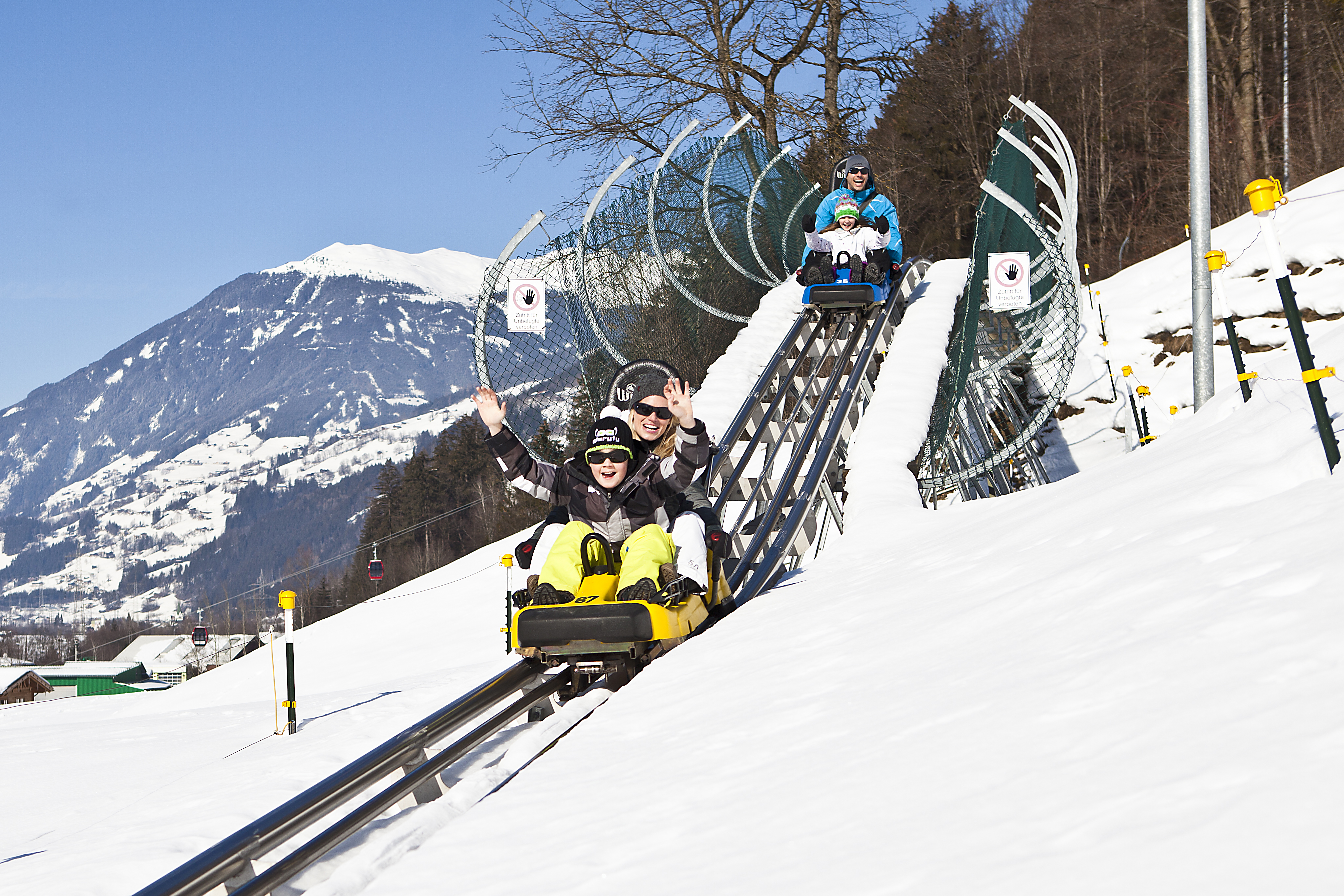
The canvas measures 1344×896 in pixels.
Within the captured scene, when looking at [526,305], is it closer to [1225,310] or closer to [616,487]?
[616,487]

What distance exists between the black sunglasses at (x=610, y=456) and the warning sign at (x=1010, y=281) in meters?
5.58

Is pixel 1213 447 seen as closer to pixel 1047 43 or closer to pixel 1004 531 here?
pixel 1004 531

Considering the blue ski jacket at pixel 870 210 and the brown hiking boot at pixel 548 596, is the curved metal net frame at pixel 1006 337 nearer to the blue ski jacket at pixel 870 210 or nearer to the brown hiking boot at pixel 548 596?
the blue ski jacket at pixel 870 210

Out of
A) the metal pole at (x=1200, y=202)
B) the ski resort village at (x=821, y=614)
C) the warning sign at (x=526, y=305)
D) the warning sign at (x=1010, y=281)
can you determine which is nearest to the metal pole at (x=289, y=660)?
the ski resort village at (x=821, y=614)

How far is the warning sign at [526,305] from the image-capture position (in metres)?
9.65

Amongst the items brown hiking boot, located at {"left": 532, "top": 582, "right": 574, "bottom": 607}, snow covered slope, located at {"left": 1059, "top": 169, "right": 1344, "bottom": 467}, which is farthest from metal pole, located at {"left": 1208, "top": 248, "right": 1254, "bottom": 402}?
snow covered slope, located at {"left": 1059, "top": 169, "right": 1344, "bottom": 467}

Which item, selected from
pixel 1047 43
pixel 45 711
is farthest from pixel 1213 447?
pixel 1047 43

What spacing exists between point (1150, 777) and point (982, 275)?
8.94 meters

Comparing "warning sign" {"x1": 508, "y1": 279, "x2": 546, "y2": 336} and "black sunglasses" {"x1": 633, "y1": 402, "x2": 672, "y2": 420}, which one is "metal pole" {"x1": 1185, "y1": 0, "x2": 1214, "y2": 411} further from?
"warning sign" {"x1": 508, "y1": 279, "x2": 546, "y2": 336}

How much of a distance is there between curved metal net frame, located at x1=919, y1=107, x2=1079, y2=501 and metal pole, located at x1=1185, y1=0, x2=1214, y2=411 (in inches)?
65.5

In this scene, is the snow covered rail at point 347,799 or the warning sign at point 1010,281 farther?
the warning sign at point 1010,281

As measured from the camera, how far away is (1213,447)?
4.81 metres

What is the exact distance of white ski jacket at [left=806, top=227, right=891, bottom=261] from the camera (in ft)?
40.4

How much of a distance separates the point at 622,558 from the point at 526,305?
4706mm
